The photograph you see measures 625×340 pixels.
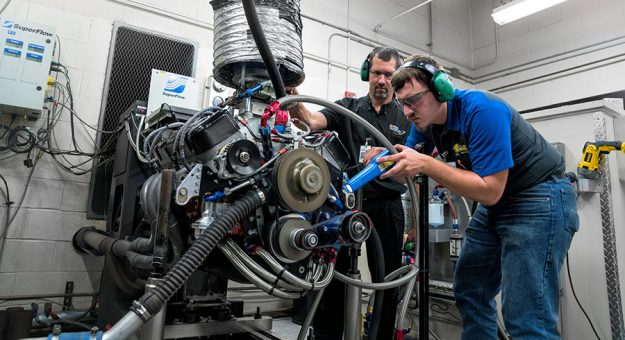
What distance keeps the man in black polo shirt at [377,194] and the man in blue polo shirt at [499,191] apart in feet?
1.14

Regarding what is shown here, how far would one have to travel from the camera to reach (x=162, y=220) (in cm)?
100

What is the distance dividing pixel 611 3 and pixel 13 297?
19.1 ft

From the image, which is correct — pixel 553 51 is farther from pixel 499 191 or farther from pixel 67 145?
pixel 67 145

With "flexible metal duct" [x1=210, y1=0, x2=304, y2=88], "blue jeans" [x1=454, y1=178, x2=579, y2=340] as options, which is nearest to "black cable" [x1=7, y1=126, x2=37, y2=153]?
"flexible metal duct" [x1=210, y1=0, x2=304, y2=88]

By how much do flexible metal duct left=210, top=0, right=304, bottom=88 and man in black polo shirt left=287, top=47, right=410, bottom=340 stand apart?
21cm

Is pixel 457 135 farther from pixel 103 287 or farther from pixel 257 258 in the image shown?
pixel 103 287

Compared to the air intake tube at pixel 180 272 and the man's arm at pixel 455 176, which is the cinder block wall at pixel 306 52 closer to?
the air intake tube at pixel 180 272

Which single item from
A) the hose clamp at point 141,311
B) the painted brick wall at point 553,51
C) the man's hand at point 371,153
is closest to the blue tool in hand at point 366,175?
the man's hand at point 371,153

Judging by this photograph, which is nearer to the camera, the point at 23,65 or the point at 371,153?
the point at 371,153

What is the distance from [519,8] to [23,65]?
4113mm

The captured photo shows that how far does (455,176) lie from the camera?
113 cm

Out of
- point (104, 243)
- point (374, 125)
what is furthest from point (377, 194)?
point (104, 243)

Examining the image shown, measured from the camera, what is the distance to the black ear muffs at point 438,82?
119cm

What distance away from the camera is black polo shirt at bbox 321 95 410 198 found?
5.55 ft
